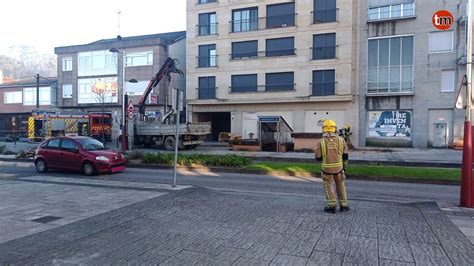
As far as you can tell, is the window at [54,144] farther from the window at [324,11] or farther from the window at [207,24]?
the window at [324,11]

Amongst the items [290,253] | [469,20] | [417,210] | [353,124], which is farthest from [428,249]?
[353,124]

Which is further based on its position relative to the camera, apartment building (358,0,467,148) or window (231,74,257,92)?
window (231,74,257,92)

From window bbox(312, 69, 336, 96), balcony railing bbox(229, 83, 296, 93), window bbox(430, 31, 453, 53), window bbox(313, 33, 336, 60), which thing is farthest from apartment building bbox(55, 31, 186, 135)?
window bbox(430, 31, 453, 53)

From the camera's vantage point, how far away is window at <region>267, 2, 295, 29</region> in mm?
35156

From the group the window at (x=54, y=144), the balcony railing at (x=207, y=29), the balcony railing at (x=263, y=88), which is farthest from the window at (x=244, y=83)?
the window at (x=54, y=144)

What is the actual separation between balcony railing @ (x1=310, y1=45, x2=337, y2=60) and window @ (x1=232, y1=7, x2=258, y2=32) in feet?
20.6

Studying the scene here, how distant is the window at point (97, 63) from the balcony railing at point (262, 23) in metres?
14.8

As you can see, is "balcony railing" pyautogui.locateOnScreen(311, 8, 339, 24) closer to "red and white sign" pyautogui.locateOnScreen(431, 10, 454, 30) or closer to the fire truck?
the fire truck

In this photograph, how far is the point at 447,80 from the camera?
100ft

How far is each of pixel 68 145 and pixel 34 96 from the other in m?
38.9

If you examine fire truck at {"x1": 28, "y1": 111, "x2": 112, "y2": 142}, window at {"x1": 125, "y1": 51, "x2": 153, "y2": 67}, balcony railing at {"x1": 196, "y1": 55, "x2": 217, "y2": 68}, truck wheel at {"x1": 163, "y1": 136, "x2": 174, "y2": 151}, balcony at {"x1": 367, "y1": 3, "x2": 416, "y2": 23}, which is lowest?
truck wheel at {"x1": 163, "y1": 136, "x2": 174, "y2": 151}

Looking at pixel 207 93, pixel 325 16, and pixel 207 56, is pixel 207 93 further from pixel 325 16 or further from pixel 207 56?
pixel 325 16

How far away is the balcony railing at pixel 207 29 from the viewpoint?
38312 millimetres

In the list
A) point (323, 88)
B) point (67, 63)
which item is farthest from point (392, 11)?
point (67, 63)
